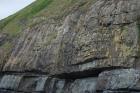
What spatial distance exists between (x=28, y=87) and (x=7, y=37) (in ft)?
48.9

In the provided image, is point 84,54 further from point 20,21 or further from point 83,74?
point 20,21

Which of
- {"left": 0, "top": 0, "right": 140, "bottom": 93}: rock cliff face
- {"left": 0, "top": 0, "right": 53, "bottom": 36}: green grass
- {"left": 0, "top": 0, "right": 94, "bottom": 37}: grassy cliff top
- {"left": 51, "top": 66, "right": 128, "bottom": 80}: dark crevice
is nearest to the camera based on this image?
{"left": 0, "top": 0, "right": 140, "bottom": 93}: rock cliff face

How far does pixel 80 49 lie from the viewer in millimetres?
34812

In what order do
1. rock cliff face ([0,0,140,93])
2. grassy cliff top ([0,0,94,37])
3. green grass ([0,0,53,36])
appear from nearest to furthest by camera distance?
rock cliff face ([0,0,140,93]) < grassy cliff top ([0,0,94,37]) < green grass ([0,0,53,36])

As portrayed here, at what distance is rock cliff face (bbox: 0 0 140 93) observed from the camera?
29.7 meters

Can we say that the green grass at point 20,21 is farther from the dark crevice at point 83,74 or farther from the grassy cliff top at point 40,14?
the dark crevice at point 83,74

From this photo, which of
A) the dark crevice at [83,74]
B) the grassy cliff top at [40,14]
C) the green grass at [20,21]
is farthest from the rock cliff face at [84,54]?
the green grass at [20,21]

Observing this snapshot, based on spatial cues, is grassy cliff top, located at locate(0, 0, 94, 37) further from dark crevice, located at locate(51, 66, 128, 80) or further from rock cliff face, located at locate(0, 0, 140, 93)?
dark crevice, located at locate(51, 66, 128, 80)

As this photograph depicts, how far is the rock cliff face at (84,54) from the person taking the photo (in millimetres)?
29672

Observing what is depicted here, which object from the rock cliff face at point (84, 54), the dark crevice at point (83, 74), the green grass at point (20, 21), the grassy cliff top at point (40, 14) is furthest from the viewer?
the green grass at point (20, 21)

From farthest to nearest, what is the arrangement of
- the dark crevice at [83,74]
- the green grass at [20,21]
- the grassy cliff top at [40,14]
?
the green grass at [20,21] → the grassy cliff top at [40,14] → the dark crevice at [83,74]

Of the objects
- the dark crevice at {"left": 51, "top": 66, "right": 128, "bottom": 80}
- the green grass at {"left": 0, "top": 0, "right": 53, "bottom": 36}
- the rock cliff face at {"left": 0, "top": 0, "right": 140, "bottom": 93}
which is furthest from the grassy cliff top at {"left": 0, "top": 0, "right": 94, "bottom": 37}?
A: the dark crevice at {"left": 51, "top": 66, "right": 128, "bottom": 80}

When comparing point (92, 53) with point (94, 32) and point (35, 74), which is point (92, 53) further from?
point (35, 74)

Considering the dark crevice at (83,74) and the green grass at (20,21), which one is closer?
the dark crevice at (83,74)
